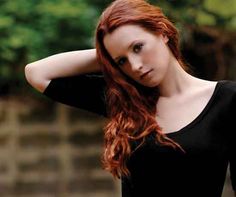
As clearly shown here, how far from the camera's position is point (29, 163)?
19.2 feet

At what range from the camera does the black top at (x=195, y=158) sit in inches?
94.8

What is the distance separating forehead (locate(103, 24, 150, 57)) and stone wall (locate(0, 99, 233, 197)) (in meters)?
3.40

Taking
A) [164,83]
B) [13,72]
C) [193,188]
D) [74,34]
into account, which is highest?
[164,83]

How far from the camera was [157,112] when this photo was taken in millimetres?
2535

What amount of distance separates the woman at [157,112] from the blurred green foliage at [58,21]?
211cm

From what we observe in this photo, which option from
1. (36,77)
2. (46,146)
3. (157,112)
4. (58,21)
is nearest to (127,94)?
(157,112)

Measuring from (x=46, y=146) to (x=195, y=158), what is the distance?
138 inches

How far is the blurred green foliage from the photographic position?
15.4 ft

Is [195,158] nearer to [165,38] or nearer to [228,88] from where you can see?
[228,88]

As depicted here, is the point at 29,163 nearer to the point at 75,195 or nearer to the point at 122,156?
the point at 75,195

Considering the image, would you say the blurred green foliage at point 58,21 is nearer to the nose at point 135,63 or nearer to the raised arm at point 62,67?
the raised arm at point 62,67

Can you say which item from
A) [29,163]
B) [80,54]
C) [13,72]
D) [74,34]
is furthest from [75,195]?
[80,54]

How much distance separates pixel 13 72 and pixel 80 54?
2.84 metres

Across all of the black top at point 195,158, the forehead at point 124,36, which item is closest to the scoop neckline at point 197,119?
the black top at point 195,158
